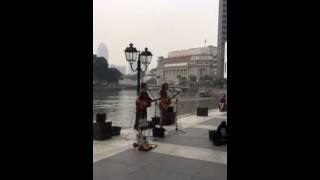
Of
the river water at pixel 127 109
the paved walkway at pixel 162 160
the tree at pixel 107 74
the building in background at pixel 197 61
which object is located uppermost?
the building in background at pixel 197 61

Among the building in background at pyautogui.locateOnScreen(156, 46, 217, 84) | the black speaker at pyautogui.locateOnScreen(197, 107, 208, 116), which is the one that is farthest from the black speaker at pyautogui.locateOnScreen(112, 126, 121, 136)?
the building in background at pyautogui.locateOnScreen(156, 46, 217, 84)

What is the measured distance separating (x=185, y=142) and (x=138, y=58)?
364 cm

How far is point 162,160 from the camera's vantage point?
5648mm

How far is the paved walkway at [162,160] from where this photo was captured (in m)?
4.74

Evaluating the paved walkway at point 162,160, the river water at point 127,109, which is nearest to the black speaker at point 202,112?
the river water at point 127,109

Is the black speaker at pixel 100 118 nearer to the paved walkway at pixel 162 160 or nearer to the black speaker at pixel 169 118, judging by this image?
the paved walkway at pixel 162 160
